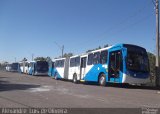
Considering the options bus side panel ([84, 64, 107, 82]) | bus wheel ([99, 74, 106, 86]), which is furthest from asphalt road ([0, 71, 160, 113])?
bus side panel ([84, 64, 107, 82])

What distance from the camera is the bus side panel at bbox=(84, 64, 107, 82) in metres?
25.8

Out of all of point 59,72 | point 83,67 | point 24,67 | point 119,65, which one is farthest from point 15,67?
point 119,65

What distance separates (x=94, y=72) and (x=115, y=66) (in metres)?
4.03

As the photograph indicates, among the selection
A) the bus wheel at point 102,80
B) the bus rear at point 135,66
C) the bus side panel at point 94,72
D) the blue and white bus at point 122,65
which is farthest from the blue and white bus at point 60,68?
the bus rear at point 135,66

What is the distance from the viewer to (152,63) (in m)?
42.9

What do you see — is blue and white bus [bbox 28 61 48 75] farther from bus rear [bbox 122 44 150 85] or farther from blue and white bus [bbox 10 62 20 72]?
bus rear [bbox 122 44 150 85]

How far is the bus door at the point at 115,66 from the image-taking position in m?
22.8

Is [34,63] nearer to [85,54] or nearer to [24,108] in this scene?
[85,54]

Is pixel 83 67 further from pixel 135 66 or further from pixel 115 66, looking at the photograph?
pixel 135 66

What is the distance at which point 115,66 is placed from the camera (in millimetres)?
23531

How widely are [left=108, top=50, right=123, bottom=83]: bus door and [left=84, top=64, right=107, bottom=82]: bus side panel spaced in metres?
1.07

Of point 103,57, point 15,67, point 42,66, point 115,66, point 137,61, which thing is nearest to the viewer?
point 137,61

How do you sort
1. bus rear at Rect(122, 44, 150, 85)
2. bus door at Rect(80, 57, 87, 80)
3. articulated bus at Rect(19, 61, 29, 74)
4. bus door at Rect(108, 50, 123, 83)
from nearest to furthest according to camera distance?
bus rear at Rect(122, 44, 150, 85), bus door at Rect(108, 50, 123, 83), bus door at Rect(80, 57, 87, 80), articulated bus at Rect(19, 61, 29, 74)

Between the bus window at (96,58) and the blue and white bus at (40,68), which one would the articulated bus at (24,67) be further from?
the bus window at (96,58)
